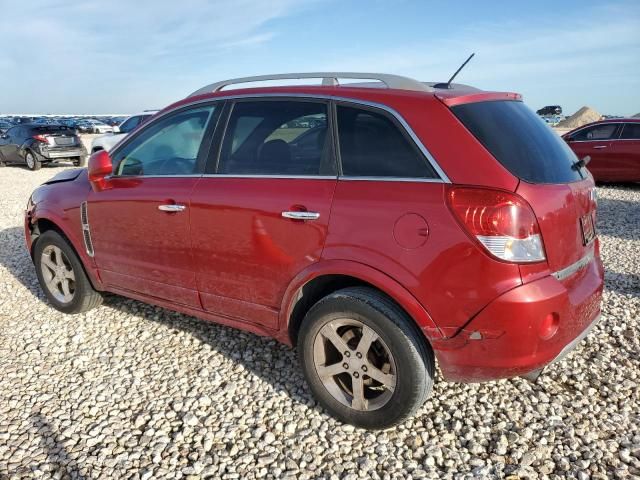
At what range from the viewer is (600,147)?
37.1 ft

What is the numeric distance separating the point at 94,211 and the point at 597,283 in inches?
136

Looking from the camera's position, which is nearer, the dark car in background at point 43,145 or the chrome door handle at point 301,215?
the chrome door handle at point 301,215

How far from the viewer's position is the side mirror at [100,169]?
3.57 metres

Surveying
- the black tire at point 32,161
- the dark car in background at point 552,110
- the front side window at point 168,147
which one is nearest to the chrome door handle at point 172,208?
the front side window at point 168,147

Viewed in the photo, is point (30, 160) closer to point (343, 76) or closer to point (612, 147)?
point (343, 76)

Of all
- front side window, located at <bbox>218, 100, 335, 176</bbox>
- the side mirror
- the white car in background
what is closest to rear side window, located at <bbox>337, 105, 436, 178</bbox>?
front side window, located at <bbox>218, 100, 335, 176</bbox>

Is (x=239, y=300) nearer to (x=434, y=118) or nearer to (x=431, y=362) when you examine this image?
(x=431, y=362)

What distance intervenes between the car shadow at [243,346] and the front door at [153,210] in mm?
529

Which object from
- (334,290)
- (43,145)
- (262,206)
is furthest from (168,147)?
(43,145)

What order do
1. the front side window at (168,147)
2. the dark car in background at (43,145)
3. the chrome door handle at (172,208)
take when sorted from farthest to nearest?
1. the dark car in background at (43,145)
2. the front side window at (168,147)
3. the chrome door handle at (172,208)

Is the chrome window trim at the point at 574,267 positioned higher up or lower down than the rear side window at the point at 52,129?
lower down

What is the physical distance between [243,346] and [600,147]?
10.7 metres

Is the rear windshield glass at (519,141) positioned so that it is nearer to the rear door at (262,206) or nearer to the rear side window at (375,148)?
the rear side window at (375,148)

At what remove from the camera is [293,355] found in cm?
359
